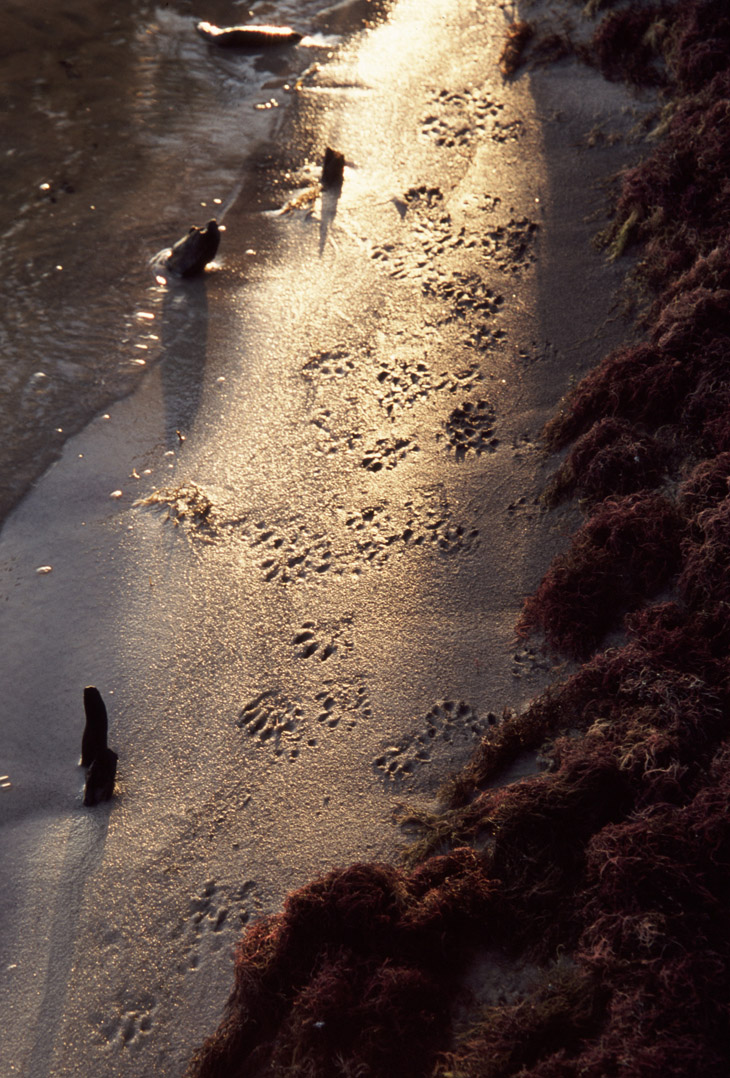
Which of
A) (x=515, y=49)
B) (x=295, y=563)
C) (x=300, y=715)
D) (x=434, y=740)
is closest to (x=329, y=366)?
(x=295, y=563)

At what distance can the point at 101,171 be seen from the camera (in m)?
8.21

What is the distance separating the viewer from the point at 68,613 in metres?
4.83

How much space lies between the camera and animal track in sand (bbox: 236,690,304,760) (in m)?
3.97

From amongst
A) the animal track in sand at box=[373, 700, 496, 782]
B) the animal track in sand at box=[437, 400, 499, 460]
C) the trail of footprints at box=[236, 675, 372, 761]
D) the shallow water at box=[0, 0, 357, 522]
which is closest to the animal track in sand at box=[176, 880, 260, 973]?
the trail of footprints at box=[236, 675, 372, 761]

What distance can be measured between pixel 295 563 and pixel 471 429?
1506 millimetres

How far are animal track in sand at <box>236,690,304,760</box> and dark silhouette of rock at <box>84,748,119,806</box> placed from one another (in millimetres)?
650

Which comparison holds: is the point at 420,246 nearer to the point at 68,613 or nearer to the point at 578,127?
the point at 578,127

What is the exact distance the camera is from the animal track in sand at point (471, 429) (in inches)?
204

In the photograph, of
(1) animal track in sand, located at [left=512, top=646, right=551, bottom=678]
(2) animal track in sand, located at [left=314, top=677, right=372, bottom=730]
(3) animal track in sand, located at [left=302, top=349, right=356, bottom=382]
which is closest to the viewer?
(1) animal track in sand, located at [left=512, top=646, right=551, bottom=678]

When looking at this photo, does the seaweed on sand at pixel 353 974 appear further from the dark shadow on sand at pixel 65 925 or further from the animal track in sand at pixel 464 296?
the animal track in sand at pixel 464 296

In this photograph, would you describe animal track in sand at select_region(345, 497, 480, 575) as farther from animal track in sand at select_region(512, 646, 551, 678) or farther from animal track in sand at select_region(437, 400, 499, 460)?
animal track in sand at select_region(512, 646, 551, 678)

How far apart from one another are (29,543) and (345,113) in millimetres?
6017

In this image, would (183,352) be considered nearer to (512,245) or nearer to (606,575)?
(512,245)

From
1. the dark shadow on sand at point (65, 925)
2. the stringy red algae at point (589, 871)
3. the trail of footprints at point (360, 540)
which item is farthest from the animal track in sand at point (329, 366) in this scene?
the dark shadow on sand at point (65, 925)
